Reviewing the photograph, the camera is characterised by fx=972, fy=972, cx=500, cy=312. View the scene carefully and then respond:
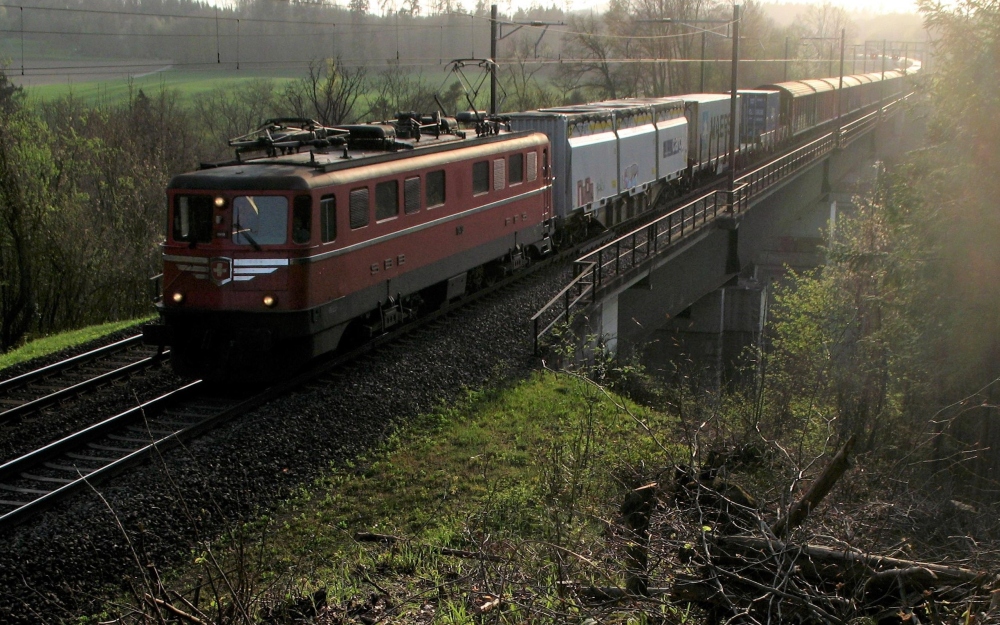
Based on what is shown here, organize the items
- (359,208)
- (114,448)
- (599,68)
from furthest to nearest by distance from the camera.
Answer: (599,68) < (359,208) < (114,448)

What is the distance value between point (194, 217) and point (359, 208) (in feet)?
7.12

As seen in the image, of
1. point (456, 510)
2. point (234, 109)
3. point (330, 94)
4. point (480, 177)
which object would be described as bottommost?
point (456, 510)

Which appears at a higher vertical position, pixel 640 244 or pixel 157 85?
pixel 157 85

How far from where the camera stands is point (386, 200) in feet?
45.8

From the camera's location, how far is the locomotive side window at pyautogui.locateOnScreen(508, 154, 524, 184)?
18350mm

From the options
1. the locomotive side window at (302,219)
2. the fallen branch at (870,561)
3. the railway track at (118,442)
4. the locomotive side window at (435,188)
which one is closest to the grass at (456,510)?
the fallen branch at (870,561)

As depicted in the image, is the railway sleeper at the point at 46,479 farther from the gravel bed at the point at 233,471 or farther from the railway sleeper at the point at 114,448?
the railway sleeper at the point at 114,448

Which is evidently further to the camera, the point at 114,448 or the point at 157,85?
the point at 157,85

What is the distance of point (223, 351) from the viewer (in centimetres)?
1252

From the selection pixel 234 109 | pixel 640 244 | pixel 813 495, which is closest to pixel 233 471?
pixel 813 495

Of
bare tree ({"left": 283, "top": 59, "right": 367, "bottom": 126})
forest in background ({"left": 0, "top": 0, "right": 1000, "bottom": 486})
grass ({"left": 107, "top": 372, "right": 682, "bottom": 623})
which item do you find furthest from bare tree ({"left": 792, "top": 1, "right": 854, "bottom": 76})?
grass ({"left": 107, "top": 372, "right": 682, "bottom": 623})

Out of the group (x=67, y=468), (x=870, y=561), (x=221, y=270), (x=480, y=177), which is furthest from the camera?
(x=480, y=177)

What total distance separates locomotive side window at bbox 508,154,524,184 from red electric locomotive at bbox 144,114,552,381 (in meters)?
2.63

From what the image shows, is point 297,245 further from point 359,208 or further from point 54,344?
point 54,344
